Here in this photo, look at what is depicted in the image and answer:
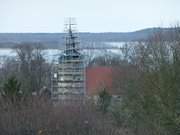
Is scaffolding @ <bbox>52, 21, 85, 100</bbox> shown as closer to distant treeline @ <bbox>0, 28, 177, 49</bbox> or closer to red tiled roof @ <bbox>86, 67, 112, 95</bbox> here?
red tiled roof @ <bbox>86, 67, 112, 95</bbox>

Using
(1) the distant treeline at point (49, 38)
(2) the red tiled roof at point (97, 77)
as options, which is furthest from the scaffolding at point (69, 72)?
(1) the distant treeline at point (49, 38)

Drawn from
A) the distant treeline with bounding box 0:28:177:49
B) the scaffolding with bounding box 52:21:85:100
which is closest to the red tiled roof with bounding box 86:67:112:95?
the scaffolding with bounding box 52:21:85:100

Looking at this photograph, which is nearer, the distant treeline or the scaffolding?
the scaffolding

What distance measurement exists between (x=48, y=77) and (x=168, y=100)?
100 ft

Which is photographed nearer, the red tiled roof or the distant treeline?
the red tiled roof

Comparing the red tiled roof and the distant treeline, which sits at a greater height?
the distant treeline

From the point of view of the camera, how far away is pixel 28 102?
15.3 metres

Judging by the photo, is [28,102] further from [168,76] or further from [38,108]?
[168,76]

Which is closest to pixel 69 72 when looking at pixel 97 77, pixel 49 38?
pixel 97 77

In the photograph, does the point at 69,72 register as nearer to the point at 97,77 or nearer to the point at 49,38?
the point at 97,77

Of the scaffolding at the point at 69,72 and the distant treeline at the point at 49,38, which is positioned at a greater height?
the distant treeline at the point at 49,38

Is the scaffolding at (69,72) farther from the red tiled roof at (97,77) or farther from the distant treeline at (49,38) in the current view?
the distant treeline at (49,38)

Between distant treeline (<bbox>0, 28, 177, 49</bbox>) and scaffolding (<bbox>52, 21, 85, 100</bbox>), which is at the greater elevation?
distant treeline (<bbox>0, 28, 177, 49</bbox>)

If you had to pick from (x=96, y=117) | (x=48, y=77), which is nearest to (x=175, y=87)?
(x=96, y=117)
